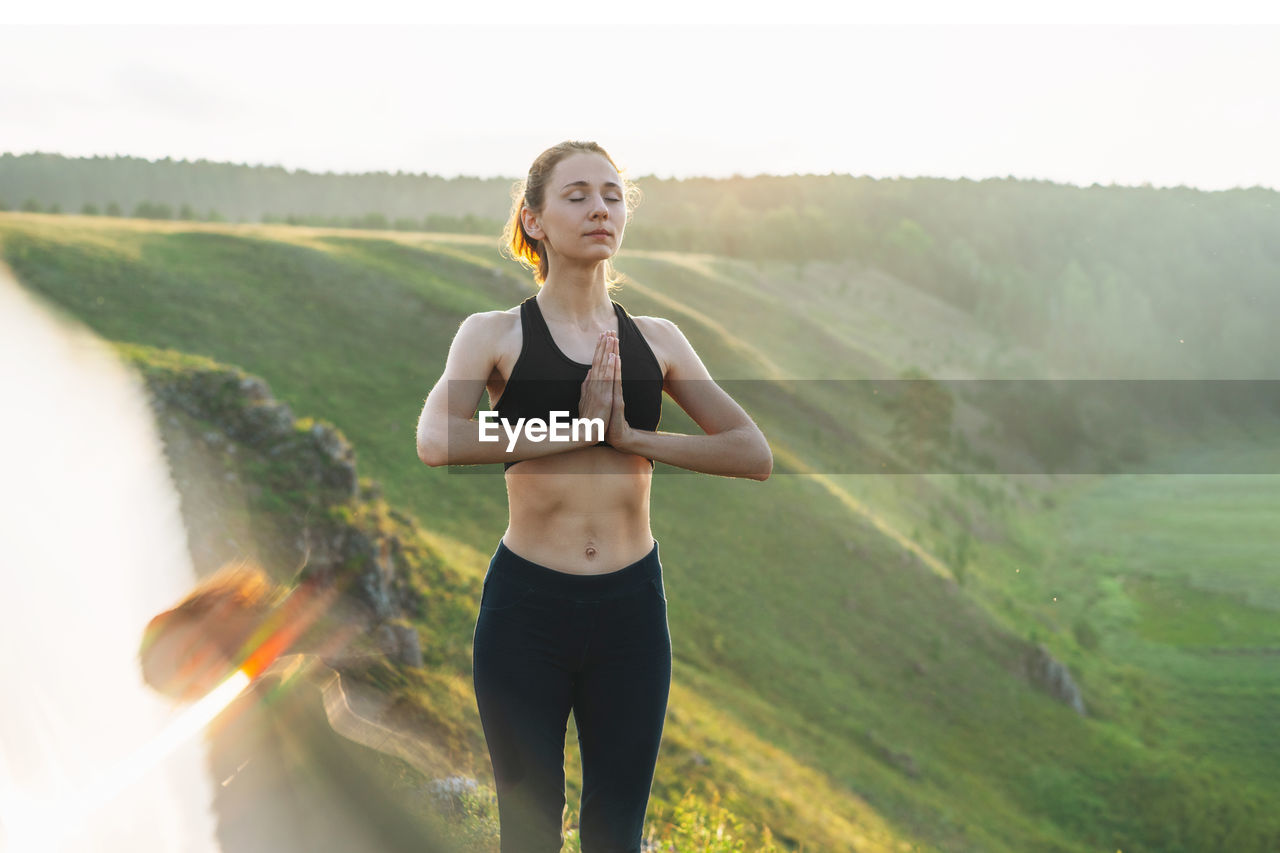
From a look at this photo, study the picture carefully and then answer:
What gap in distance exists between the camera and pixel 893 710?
3219cm

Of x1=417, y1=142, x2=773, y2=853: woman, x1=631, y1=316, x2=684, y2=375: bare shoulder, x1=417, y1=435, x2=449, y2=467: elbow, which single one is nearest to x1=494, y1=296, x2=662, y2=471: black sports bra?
x1=417, y1=142, x2=773, y2=853: woman

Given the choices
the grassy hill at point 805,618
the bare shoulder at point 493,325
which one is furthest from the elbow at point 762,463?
the grassy hill at point 805,618

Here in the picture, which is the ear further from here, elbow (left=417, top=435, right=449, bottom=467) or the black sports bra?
elbow (left=417, top=435, right=449, bottom=467)

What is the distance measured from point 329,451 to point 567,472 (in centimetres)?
1521

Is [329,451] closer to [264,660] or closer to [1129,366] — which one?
[264,660]

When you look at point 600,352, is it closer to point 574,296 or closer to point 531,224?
point 574,296

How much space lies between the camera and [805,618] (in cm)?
3344

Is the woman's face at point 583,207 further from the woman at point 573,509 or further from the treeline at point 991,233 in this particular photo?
the treeline at point 991,233

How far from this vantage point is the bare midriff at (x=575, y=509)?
298cm

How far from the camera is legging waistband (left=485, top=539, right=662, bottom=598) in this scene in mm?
2928

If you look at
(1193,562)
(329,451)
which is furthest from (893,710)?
(1193,562)

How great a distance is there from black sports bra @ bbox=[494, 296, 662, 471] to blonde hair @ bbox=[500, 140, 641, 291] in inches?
11.4

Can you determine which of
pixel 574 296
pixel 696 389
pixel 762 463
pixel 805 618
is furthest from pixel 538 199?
pixel 805 618

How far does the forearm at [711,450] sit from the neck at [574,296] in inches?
17.5
